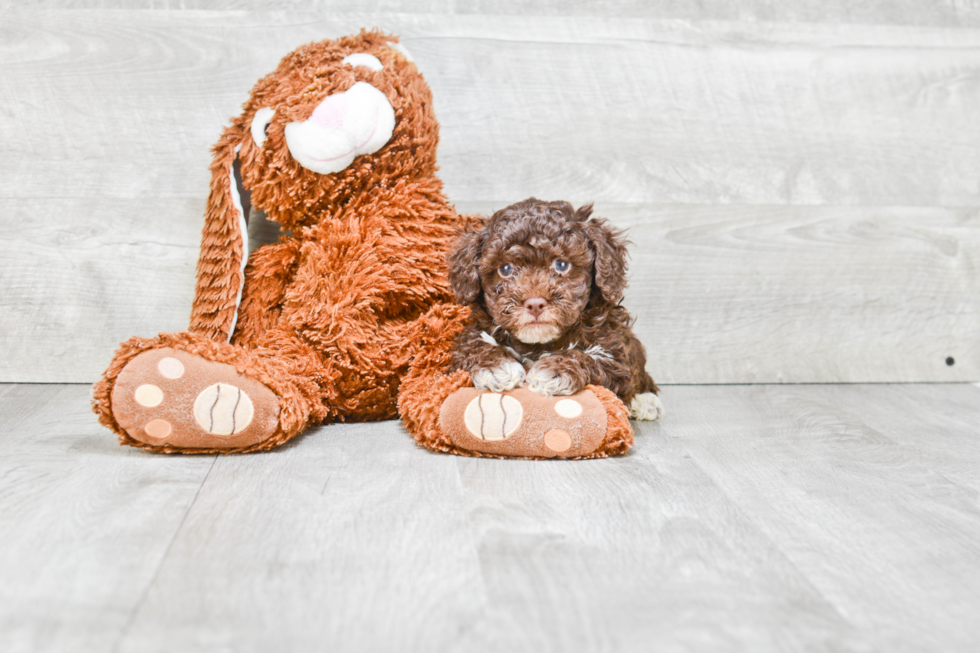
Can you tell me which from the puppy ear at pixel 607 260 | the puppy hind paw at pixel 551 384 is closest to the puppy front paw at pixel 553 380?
the puppy hind paw at pixel 551 384

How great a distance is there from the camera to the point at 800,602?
0.66 meters

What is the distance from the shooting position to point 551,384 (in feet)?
3.15

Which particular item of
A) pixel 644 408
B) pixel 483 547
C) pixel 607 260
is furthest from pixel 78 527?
pixel 644 408

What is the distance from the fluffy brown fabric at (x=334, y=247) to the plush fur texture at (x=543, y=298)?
0.11m

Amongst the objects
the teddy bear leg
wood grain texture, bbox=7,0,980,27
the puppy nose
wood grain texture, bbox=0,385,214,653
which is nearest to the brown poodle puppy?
the puppy nose

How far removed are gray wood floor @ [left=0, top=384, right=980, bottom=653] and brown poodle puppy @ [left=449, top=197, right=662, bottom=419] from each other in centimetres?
11

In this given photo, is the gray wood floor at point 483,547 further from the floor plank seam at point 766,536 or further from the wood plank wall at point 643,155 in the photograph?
the wood plank wall at point 643,155

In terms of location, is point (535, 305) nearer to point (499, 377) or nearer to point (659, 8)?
point (499, 377)

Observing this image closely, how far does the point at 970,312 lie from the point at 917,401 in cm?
29

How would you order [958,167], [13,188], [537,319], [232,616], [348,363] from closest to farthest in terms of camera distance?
1. [232,616]
2. [537,319]
3. [348,363]
4. [13,188]
5. [958,167]

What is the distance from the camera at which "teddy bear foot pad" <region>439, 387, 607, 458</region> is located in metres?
0.95

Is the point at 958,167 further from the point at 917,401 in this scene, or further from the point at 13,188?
the point at 13,188

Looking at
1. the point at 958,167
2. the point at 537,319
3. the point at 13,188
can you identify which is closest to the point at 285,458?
the point at 537,319

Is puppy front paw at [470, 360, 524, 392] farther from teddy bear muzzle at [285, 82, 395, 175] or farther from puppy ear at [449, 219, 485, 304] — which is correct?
teddy bear muzzle at [285, 82, 395, 175]
